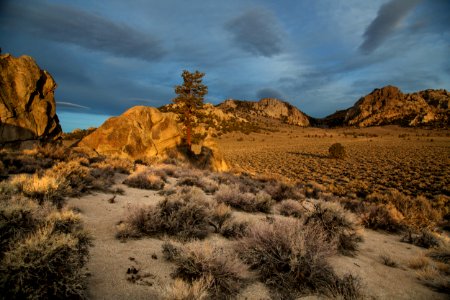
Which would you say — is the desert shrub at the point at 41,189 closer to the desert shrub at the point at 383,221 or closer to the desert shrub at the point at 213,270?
the desert shrub at the point at 213,270

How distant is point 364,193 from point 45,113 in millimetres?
22476

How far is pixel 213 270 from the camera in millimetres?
3354

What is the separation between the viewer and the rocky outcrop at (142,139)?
17.9 meters

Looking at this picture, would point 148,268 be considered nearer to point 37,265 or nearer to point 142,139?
point 37,265

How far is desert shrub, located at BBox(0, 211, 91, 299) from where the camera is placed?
2383 mm

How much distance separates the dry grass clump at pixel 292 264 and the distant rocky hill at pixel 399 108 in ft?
354

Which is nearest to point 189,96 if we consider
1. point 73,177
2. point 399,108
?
point 73,177

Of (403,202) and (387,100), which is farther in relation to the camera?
(387,100)

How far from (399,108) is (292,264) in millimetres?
140434

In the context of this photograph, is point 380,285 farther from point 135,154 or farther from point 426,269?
point 135,154

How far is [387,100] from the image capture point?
407 feet

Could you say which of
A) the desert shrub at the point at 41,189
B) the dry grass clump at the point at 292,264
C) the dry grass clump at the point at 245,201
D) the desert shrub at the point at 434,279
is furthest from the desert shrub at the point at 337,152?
the desert shrub at the point at 41,189

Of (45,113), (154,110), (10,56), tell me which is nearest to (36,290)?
(45,113)

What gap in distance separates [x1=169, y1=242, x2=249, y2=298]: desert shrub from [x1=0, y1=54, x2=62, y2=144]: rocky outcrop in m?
16.1
